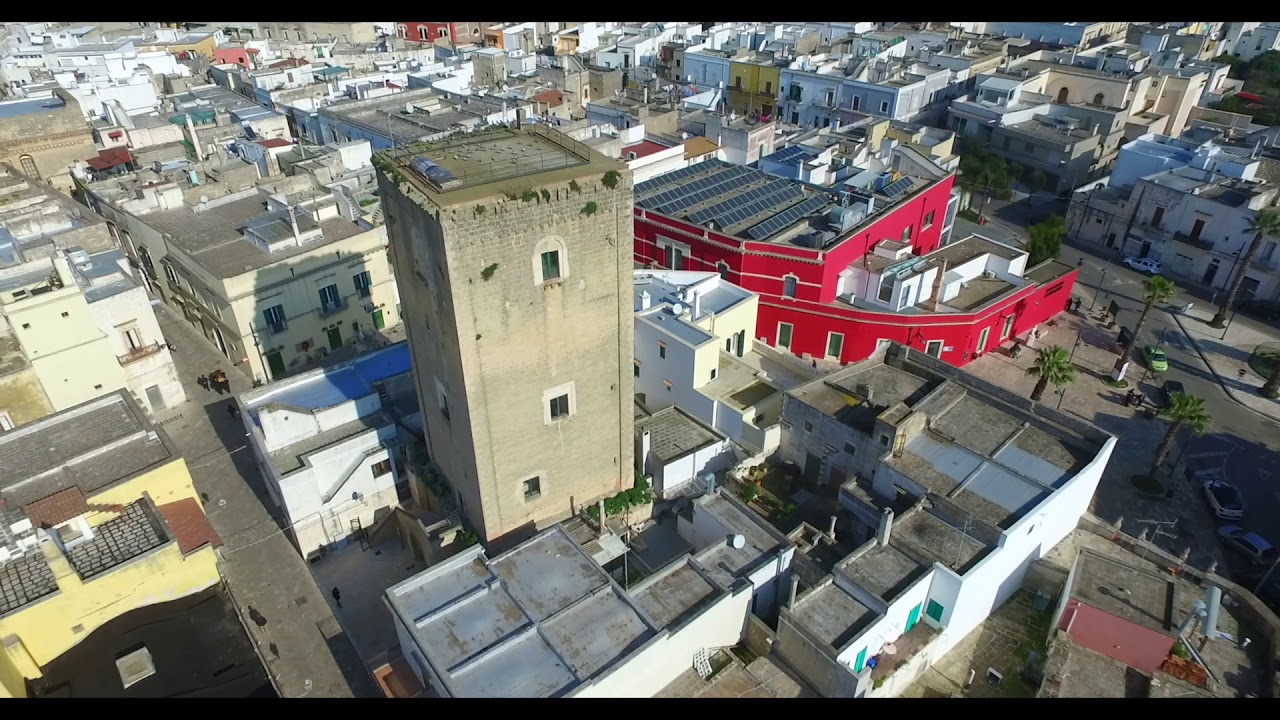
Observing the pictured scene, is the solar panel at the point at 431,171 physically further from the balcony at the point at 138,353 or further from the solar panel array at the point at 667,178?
the solar panel array at the point at 667,178

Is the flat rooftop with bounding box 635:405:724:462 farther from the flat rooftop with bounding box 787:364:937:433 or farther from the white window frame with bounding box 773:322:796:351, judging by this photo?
the white window frame with bounding box 773:322:796:351

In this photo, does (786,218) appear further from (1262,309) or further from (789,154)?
(1262,309)

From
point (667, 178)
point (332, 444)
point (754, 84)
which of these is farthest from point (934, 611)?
point (754, 84)

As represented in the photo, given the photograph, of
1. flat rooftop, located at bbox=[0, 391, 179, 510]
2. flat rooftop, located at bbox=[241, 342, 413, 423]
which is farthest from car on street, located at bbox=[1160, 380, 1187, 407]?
flat rooftop, located at bbox=[0, 391, 179, 510]

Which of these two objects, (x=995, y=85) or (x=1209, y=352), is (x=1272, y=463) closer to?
(x=1209, y=352)

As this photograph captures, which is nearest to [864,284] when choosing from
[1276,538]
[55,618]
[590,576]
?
[1276,538]

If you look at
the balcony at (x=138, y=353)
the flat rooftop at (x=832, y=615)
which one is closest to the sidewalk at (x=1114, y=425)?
the flat rooftop at (x=832, y=615)

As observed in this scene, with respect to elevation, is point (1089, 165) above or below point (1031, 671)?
above
